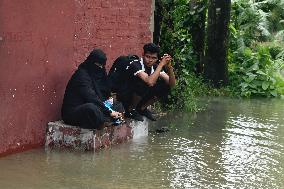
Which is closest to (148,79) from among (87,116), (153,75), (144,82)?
(153,75)

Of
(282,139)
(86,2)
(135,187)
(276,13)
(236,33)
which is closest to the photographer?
(135,187)

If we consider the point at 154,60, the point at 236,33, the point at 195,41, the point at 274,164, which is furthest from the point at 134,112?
the point at 236,33

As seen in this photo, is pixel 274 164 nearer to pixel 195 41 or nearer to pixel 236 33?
pixel 195 41

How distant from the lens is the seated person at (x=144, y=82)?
809 cm

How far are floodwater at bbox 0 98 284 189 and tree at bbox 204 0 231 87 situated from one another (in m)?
4.93

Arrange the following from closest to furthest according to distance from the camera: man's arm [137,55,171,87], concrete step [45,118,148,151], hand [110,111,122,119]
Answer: concrete step [45,118,148,151]
hand [110,111,122,119]
man's arm [137,55,171,87]

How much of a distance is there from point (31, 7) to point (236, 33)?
35.9 ft

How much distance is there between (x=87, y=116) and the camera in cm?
716

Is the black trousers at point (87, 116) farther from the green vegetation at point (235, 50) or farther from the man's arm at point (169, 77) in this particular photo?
the green vegetation at point (235, 50)

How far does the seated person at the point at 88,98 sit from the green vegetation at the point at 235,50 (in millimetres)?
3668

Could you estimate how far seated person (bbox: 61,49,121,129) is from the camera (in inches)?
282

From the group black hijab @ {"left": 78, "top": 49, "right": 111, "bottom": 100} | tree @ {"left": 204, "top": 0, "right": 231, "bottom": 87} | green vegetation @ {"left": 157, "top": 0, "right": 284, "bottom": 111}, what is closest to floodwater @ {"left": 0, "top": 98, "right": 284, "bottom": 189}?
black hijab @ {"left": 78, "top": 49, "right": 111, "bottom": 100}

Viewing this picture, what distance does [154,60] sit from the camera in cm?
820

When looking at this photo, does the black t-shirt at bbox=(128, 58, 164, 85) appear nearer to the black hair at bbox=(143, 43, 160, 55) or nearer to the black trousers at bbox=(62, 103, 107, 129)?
the black hair at bbox=(143, 43, 160, 55)
